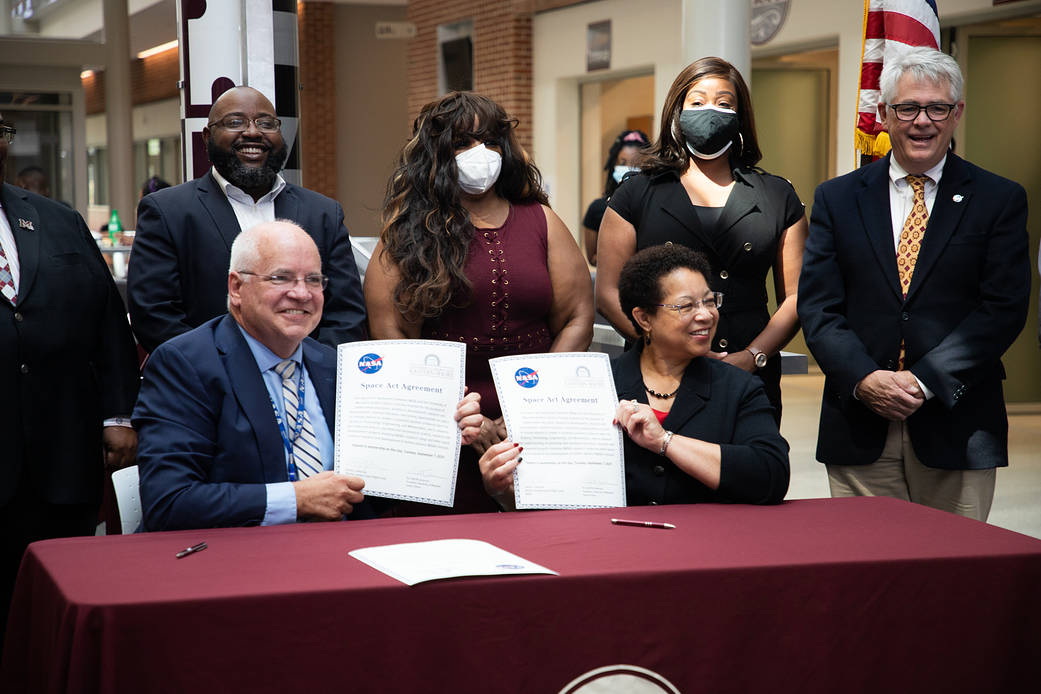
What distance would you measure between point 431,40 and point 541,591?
44.1 feet

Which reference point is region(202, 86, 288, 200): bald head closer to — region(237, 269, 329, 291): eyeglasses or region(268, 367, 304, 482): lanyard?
region(237, 269, 329, 291): eyeglasses

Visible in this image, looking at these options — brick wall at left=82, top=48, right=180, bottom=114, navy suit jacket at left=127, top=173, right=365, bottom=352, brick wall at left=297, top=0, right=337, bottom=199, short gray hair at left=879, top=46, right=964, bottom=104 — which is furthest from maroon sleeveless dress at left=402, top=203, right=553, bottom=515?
brick wall at left=82, top=48, right=180, bottom=114

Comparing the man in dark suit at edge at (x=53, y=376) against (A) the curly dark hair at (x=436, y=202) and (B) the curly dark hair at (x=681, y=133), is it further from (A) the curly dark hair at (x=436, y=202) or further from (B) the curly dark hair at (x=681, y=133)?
(B) the curly dark hair at (x=681, y=133)

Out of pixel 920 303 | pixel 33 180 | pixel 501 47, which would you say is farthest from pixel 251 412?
pixel 501 47

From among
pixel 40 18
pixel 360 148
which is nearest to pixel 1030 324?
pixel 360 148

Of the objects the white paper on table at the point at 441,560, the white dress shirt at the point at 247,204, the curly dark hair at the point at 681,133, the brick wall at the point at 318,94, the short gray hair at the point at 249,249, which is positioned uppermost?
the brick wall at the point at 318,94

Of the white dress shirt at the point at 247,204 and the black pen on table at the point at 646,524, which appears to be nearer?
the black pen on table at the point at 646,524

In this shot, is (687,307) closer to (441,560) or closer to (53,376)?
(441,560)

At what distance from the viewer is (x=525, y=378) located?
268 cm

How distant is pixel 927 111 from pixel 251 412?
199 cm

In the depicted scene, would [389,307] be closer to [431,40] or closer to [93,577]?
[93,577]

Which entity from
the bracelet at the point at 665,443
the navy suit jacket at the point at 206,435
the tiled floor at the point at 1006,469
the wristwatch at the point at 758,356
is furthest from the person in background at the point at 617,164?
the navy suit jacket at the point at 206,435

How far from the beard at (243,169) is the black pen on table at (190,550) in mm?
1470

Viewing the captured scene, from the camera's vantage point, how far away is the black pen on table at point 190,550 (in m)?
2.18
